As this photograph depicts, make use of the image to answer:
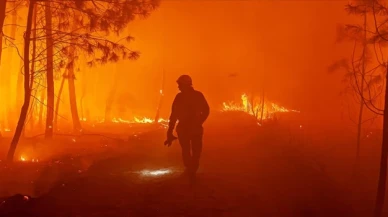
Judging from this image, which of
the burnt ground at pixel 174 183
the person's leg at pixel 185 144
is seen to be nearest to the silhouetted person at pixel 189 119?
the person's leg at pixel 185 144

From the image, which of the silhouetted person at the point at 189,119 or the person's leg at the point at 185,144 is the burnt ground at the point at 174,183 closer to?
the person's leg at the point at 185,144

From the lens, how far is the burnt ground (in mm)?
6684

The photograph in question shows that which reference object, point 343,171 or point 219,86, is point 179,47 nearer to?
point 219,86

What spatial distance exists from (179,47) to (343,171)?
1596 inches

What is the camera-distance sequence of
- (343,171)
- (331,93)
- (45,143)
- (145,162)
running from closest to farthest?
1. (145,162)
2. (45,143)
3. (343,171)
4. (331,93)

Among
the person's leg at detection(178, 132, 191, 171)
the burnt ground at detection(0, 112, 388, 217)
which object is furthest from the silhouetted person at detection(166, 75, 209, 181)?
the burnt ground at detection(0, 112, 388, 217)

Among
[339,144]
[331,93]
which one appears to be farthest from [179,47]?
[339,144]

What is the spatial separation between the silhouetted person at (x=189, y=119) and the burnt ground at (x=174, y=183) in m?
0.68

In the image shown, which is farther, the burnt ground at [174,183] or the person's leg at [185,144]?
the person's leg at [185,144]

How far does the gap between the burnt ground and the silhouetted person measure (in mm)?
678

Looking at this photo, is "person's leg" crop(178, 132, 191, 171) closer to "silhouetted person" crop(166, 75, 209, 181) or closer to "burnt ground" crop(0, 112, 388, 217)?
"silhouetted person" crop(166, 75, 209, 181)

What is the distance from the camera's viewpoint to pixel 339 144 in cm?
2388

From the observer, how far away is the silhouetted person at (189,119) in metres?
7.79

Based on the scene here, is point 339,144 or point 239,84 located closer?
point 339,144
